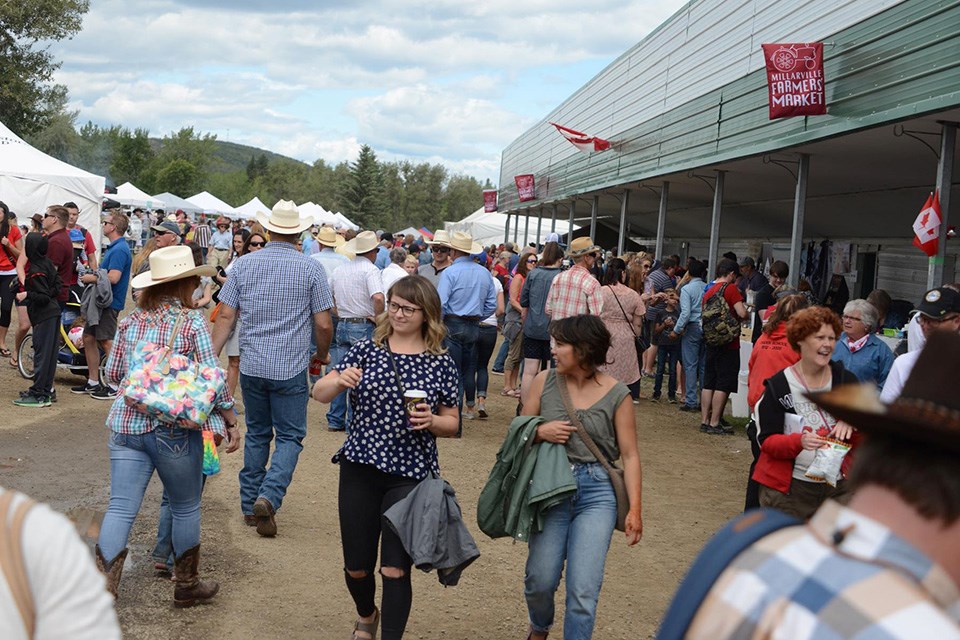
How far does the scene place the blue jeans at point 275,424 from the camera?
7141 mm

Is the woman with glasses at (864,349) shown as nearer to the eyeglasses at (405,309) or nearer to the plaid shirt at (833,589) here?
the eyeglasses at (405,309)

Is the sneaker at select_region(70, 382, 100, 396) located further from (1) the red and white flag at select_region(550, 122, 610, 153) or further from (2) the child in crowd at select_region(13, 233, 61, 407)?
(1) the red and white flag at select_region(550, 122, 610, 153)

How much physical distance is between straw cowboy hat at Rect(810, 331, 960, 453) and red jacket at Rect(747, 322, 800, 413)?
466cm

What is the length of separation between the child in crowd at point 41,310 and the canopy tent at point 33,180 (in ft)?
43.6

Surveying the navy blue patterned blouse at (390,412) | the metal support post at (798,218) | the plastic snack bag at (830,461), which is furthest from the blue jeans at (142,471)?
the metal support post at (798,218)

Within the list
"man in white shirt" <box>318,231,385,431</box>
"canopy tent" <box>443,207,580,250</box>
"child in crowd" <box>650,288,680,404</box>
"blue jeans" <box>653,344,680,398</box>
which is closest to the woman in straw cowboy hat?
"man in white shirt" <box>318,231,385,431</box>

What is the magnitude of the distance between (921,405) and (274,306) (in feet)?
18.8

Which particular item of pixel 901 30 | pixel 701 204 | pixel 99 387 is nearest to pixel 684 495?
pixel 901 30

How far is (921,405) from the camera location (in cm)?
172

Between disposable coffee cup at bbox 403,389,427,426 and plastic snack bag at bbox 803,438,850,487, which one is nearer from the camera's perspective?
disposable coffee cup at bbox 403,389,427,426

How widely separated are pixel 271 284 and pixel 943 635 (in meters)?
5.95

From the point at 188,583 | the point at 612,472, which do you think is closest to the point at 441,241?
the point at 188,583

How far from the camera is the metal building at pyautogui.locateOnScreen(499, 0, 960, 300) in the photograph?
10.2 metres

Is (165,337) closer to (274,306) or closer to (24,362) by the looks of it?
(274,306)
